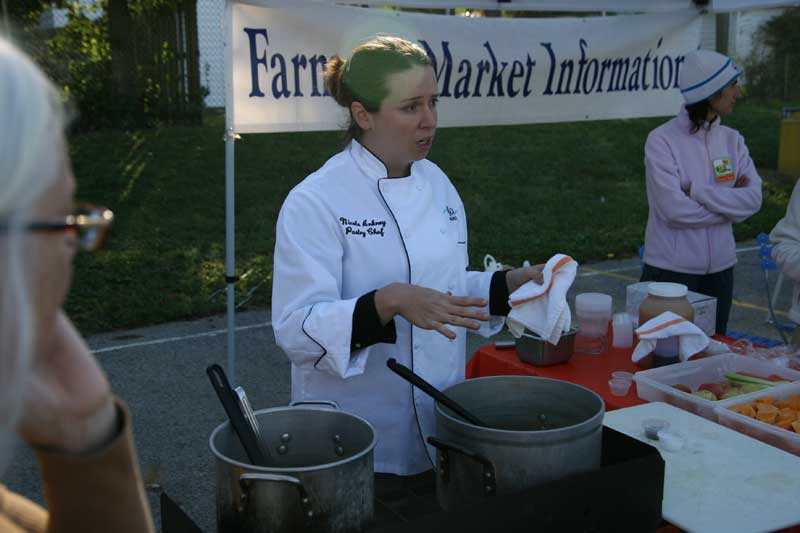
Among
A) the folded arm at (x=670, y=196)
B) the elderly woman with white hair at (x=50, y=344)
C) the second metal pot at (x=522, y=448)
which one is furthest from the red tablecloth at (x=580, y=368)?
the elderly woman with white hair at (x=50, y=344)

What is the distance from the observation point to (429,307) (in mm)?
1836

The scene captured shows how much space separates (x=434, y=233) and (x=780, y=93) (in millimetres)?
18119

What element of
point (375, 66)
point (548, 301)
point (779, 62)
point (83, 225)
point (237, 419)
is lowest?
point (237, 419)

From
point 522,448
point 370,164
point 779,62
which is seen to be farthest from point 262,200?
point 779,62

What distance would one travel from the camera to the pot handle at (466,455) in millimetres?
1542

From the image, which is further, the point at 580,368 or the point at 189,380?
the point at 189,380

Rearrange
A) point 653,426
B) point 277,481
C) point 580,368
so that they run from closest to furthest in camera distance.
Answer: point 277,481
point 653,426
point 580,368

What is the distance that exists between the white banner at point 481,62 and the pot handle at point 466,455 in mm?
1686

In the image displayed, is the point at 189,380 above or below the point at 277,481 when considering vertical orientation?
below

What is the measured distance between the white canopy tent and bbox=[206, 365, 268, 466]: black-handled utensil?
6.42 ft

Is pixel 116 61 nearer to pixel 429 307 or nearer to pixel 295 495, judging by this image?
pixel 429 307

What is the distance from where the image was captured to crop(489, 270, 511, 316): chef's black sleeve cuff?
2383 mm

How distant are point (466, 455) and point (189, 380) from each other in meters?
3.72

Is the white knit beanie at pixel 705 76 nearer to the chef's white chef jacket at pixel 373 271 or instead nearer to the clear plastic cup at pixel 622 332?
the clear plastic cup at pixel 622 332
